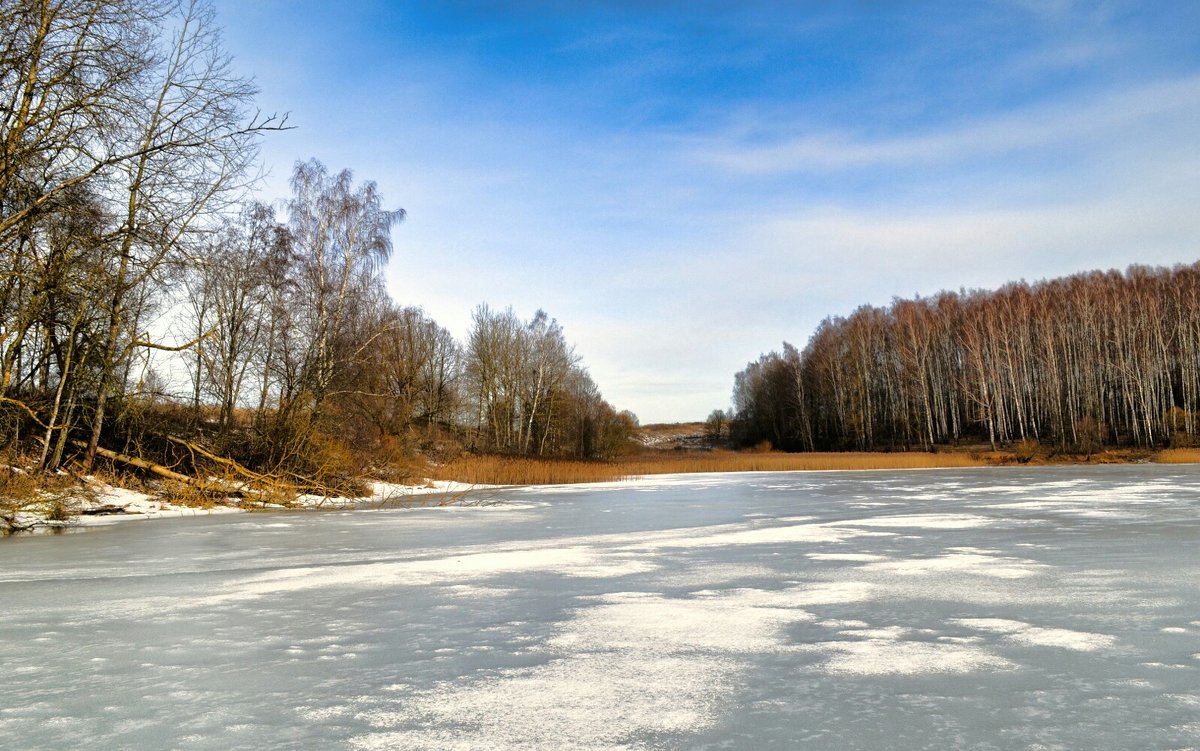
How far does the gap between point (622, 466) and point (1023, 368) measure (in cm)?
2420

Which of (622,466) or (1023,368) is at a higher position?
(1023,368)

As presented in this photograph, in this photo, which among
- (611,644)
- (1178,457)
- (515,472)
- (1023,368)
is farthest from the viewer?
(1023,368)

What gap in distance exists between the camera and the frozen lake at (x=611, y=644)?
1.98 metres

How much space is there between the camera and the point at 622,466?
23.9 m

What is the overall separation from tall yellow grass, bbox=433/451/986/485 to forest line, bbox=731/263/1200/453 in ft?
27.2

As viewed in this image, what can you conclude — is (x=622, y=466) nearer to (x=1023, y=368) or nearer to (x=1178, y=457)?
(x=1178, y=457)

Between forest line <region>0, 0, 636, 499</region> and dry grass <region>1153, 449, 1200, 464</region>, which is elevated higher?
forest line <region>0, 0, 636, 499</region>

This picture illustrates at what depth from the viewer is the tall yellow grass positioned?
64.8 feet

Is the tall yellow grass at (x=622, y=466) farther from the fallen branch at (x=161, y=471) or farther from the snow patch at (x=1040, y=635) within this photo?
the snow patch at (x=1040, y=635)

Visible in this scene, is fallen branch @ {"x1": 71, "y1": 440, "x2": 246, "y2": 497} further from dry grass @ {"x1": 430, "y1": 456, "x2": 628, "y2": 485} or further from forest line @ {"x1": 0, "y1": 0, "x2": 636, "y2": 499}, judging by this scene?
dry grass @ {"x1": 430, "y1": 456, "x2": 628, "y2": 485}

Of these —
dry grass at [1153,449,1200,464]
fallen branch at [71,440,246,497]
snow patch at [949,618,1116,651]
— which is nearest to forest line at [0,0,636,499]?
fallen branch at [71,440,246,497]

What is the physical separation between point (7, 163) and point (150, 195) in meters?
1.12

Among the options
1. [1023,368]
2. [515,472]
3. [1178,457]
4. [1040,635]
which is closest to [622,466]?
[515,472]

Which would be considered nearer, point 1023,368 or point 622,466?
point 622,466
